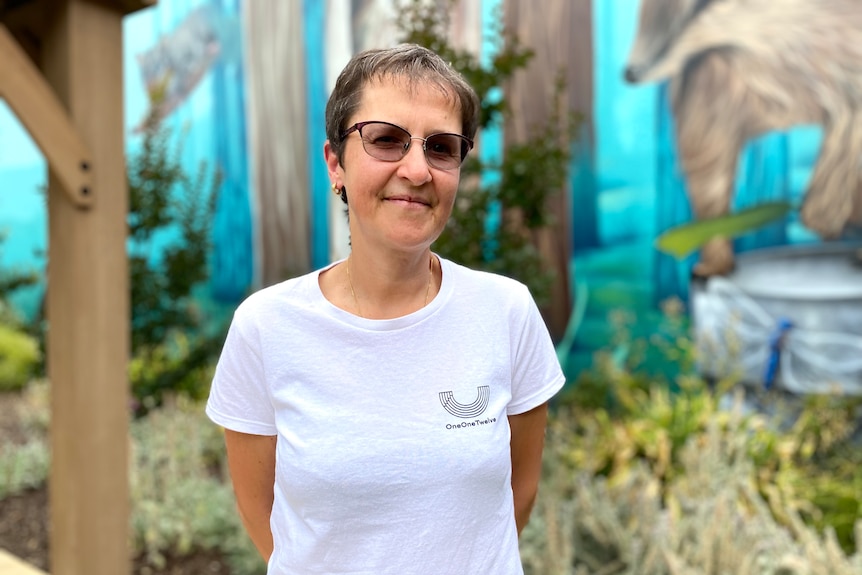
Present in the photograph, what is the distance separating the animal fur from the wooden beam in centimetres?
314

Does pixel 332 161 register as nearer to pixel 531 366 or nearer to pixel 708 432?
pixel 531 366

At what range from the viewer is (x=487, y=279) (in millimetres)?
Answer: 1461

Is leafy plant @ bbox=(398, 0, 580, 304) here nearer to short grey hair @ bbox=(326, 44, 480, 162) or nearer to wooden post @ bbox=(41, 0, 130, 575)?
wooden post @ bbox=(41, 0, 130, 575)

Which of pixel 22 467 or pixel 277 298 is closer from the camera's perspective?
pixel 277 298

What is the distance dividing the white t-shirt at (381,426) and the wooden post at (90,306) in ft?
6.13

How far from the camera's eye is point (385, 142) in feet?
4.18

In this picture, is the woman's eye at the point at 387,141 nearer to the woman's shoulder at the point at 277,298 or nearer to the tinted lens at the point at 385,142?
the tinted lens at the point at 385,142

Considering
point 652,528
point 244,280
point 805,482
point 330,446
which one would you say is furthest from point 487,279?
point 244,280

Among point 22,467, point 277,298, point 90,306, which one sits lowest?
point 22,467

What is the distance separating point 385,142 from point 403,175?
0.06m

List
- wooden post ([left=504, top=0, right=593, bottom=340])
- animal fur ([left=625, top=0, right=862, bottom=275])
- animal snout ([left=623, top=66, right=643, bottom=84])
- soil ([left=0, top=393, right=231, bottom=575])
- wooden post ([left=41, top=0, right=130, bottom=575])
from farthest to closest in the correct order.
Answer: wooden post ([left=504, top=0, right=593, bottom=340])
animal snout ([left=623, top=66, right=643, bottom=84])
animal fur ([left=625, top=0, right=862, bottom=275])
soil ([left=0, top=393, right=231, bottom=575])
wooden post ([left=41, top=0, right=130, bottom=575])

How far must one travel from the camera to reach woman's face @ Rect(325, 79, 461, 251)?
49.8 inches

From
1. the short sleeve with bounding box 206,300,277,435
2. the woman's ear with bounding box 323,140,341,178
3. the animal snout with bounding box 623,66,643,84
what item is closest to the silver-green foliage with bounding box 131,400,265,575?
the short sleeve with bounding box 206,300,277,435

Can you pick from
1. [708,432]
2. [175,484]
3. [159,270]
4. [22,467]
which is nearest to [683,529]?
[708,432]
